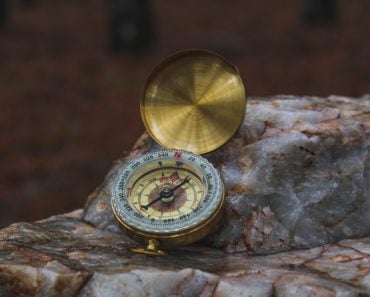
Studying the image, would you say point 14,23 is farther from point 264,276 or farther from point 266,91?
point 264,276

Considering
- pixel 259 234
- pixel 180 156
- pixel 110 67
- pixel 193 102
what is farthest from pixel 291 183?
pixel 110 67

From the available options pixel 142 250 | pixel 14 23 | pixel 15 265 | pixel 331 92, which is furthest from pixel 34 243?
pixel 14 23

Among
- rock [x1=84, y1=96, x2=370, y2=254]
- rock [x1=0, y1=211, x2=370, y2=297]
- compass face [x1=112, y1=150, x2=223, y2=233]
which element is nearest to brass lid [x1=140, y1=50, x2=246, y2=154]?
rock [x1=84, y1=96, x2=370, y2=254]

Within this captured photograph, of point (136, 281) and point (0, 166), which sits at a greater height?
point (136, 281)

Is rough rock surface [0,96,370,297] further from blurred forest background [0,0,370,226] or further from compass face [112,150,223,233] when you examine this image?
blurred forest background [0,0,370,226]

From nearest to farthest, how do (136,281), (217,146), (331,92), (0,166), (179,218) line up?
(136,281), (179,218), (217,146), (0,166), (331,92)

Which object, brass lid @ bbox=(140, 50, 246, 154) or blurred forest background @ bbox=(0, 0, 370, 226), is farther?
blurred forest background @ bbox=(0, 0, 370, 226)

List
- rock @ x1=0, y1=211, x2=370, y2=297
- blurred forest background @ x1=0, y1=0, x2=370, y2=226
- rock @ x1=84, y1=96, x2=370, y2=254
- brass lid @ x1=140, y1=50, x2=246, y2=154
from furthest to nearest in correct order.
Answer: blurred forest background @ x1=0, y1=0, x2=370, y2=226 < brass lid @ x1=140, y1=50, x2=246, y2=154 < rock @ x1=84, y1=96, x2=370, y2=254 < rock @ x1=0, y1=211, x2=370, y2=297

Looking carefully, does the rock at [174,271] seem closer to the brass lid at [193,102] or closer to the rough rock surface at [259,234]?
the rough rock surface at [259,234]
